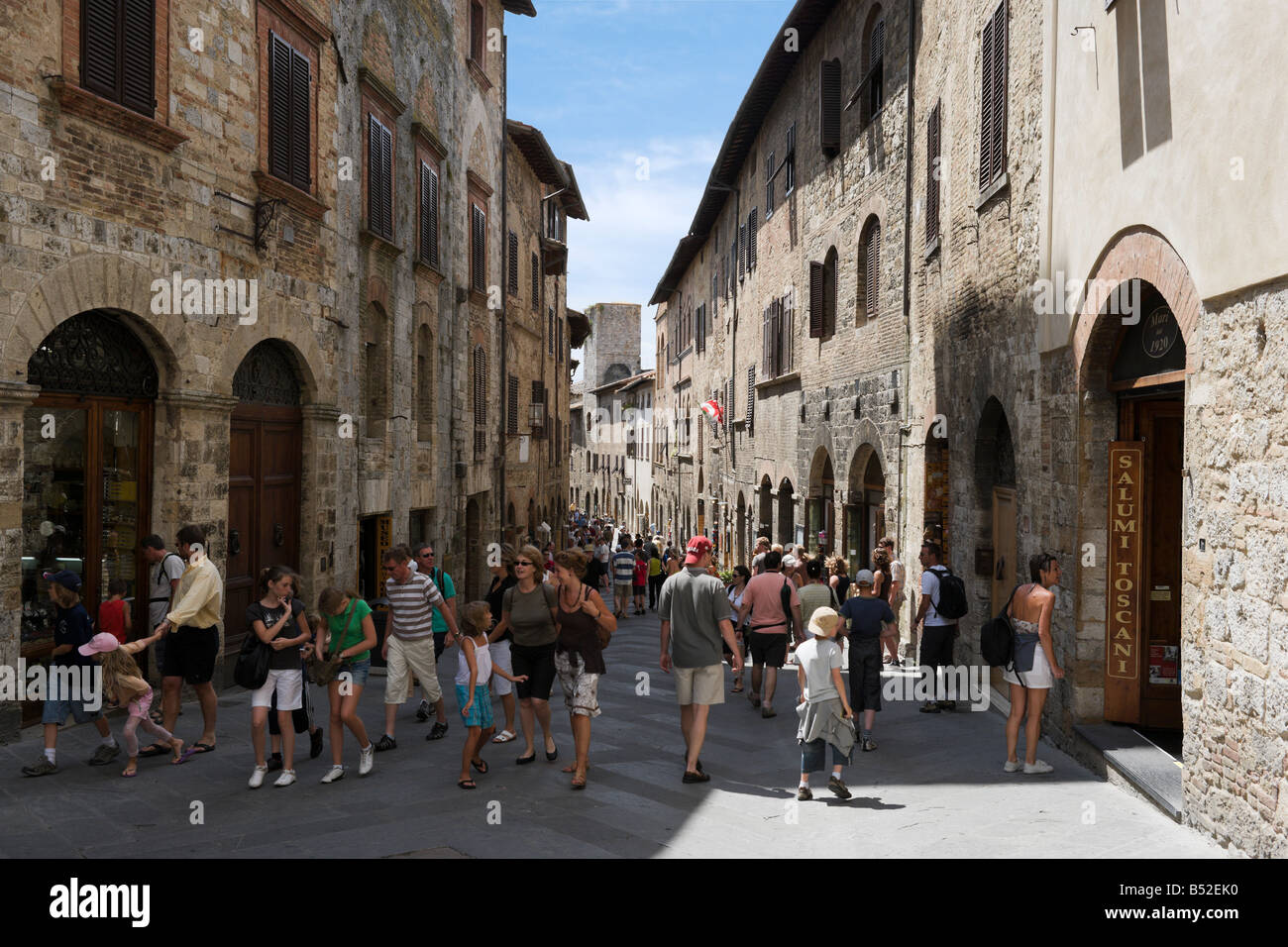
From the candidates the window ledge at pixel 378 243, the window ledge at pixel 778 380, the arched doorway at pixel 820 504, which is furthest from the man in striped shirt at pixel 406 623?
the window ledge at pixel 778 380

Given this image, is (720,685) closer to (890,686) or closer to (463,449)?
(890,686)

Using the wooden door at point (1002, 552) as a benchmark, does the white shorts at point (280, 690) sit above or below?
below

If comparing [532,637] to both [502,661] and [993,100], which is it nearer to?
[502,661]

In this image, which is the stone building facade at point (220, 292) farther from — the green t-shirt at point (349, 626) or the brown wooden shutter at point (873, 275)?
the brown wooden shutter at point (873, 275)

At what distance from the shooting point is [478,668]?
22.9 ft

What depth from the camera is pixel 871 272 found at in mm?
15492

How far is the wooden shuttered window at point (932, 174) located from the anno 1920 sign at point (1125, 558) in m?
5.44

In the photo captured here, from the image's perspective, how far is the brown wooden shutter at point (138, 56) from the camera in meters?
8.48

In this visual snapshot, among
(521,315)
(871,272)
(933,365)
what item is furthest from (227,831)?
(521,315)

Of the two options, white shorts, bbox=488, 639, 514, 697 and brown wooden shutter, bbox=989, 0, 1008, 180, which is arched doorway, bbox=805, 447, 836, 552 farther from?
white shorts, bbox=488, 639, 514, 697

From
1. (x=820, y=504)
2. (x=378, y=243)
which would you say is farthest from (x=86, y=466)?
(x=820, y=504)

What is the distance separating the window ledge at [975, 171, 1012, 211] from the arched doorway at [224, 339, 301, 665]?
7.55 metres

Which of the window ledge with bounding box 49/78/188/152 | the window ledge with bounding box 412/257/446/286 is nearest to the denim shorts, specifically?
the window ledge with bounding box 49/78/188/152

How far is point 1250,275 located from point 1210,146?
0.91 metres
